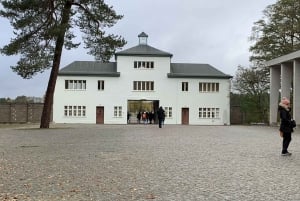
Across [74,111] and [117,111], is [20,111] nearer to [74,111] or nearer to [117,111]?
[74,111]

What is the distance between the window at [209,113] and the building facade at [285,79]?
16.9 metres

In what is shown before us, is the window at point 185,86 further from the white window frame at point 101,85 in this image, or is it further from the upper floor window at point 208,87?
the white window frame at point 101,85

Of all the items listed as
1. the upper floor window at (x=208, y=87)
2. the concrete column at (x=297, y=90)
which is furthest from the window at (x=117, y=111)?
the concrete column at (x=297, y=90)

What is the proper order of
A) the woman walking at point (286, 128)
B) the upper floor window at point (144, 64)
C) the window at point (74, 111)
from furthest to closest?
the upper floor window at point (144, 64) < the window at point (74, 111) < the woman walking at point (286, 128)

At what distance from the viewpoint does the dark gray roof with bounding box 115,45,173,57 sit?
65.2 m

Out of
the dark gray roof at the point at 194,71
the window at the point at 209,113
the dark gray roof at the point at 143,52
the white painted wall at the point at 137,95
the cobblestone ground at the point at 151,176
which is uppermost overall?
the dark gray roof at the point at 143,52

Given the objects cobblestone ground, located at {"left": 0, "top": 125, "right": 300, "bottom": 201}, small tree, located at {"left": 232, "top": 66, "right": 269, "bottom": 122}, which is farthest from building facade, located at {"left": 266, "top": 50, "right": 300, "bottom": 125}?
cobblestone ground, located at {"left": 0, "top": 125, "right": 300, "bottom": 201}

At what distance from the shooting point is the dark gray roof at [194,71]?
6594 centimetres

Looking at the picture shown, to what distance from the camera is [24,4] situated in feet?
109

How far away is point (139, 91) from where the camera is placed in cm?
6519

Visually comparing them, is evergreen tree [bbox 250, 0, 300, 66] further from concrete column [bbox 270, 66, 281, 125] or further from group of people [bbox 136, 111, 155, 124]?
group of people [bbox 136, 111, 155, 124]

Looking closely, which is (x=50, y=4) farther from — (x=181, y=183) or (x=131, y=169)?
(x=181, y=183)

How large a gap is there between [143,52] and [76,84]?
9847 millimetres

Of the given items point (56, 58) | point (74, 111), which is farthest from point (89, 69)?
point (56, 58)
